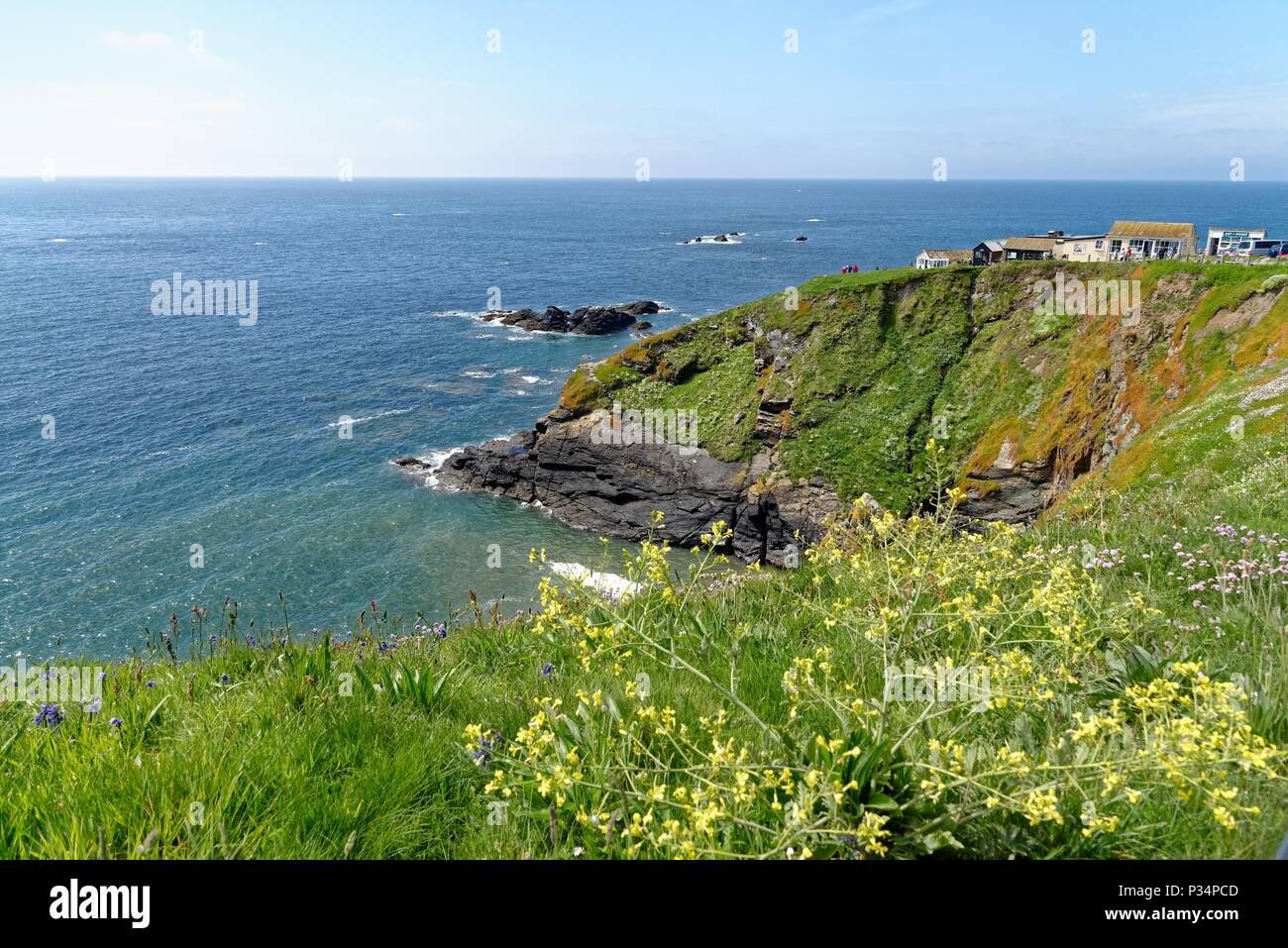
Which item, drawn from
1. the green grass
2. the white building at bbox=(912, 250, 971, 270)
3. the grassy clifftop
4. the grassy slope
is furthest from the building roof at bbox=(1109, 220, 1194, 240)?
the green grass

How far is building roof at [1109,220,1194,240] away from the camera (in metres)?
57.6

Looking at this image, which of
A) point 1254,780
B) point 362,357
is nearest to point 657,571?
point 1254,780

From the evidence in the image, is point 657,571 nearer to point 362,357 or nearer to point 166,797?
point 166,797

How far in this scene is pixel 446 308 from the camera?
85375mm

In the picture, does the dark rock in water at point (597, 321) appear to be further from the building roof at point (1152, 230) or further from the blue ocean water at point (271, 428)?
the building roof at point (1152, 230)

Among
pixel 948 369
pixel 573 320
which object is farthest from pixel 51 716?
pixel 573 320

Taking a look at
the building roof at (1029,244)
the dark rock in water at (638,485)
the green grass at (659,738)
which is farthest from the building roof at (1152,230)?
the green grass at (659,738)

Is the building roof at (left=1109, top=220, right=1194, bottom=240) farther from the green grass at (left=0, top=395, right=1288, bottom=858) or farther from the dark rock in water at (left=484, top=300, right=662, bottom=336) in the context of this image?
the green grass at (left=0, top=395, right=1288, bottom=858)

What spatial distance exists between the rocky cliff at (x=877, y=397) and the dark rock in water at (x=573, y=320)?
29.8 m

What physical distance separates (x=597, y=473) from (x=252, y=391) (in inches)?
1231

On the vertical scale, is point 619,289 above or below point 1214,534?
above

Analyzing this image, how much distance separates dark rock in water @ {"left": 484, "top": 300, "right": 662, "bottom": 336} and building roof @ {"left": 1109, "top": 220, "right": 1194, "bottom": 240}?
4456 cm
